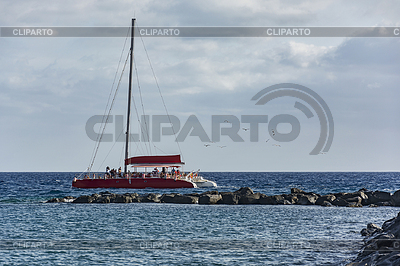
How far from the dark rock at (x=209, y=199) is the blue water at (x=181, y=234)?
9.01 ft

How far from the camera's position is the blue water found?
1820 cm

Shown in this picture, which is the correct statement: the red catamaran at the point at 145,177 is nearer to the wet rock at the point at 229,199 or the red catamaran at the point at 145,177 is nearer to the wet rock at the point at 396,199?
the wet rock at the point at 229,199

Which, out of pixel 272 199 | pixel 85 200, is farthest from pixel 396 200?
pixel 85 200

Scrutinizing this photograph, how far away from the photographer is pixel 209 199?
39.7m

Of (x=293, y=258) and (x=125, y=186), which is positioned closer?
(x=293, y=258)

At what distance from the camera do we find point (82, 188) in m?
58.0

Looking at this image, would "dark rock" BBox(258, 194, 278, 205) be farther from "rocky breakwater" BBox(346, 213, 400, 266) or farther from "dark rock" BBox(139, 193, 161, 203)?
"rocky breakwater" BBox(346, 213, 400, 266)

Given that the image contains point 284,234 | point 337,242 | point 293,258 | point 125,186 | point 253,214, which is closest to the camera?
point 293,258

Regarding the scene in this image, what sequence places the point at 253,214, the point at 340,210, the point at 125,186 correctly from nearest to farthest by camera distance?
the point at 253,214
the point at 340,210
the point at 125,186

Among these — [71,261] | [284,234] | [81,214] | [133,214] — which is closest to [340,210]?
[284,234]

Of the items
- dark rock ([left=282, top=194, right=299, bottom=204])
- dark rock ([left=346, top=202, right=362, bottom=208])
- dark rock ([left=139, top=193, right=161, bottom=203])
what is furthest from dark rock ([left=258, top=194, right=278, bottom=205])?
dark rock ([left=139, top=193, right=161, bottom=203])

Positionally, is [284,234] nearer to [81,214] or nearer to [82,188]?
[81,214]

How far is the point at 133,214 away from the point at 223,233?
1052 cm

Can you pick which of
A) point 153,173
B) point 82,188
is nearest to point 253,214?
point 153,173
